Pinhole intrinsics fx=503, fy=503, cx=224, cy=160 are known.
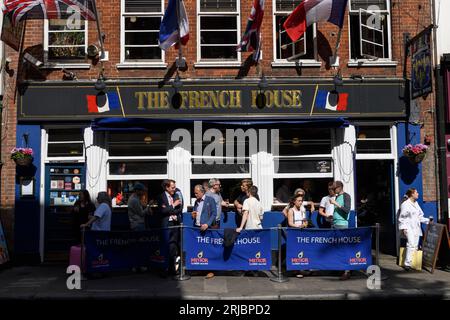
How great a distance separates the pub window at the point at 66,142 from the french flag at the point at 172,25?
121 inches

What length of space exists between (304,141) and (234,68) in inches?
97.3

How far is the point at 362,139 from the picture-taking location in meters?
12.4

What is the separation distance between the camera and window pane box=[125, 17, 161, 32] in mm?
12344

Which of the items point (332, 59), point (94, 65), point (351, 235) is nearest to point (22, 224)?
point (94, 65)

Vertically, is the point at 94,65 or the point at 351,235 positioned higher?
the point at 94,65

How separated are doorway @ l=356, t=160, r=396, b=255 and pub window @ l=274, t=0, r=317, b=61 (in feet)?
Answer: 10.1

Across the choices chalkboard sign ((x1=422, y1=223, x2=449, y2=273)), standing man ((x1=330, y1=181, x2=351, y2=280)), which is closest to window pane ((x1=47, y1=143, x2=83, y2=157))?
standing man ((x1=330, y1=181, x2=351, y2=280))

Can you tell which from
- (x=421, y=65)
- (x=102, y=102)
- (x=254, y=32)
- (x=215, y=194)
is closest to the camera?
(x=215, y=194)

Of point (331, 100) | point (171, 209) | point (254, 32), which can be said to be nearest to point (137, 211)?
point (171, 209)

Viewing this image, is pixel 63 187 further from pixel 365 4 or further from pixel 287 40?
pixel 365 4

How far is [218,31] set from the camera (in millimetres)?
12391
